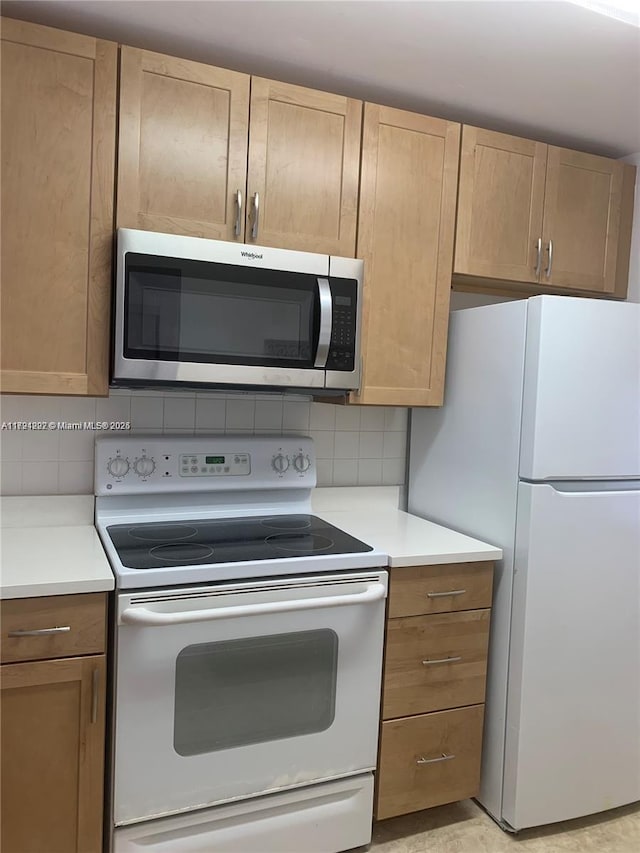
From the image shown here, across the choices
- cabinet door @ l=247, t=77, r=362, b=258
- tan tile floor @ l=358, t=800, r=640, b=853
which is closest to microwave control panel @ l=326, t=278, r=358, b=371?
cabinet door @ l=247, t=77, r=362, b=258

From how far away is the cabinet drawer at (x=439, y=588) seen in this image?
6.18 feet

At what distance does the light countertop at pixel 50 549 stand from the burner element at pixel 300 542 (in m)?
0.48

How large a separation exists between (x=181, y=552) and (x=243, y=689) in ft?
1.29

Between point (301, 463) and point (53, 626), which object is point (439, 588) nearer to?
point (301, 463)

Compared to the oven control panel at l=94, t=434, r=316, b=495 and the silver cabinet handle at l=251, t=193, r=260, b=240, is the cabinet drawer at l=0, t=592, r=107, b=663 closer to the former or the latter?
the oven control panel at l=94, t=434, r=316, b=495

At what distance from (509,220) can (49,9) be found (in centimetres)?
150

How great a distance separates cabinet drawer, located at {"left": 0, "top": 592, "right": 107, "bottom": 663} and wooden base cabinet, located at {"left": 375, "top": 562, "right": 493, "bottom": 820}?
0.80m

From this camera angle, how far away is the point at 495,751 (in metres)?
2.04

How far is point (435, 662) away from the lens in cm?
195

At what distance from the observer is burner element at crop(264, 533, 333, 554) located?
1.84 m

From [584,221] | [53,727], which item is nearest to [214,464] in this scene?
[53,727]

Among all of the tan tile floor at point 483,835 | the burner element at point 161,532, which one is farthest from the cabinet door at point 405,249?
the tan tile floor at point 483,835

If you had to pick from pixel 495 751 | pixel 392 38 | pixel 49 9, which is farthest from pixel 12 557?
pixel 392 38

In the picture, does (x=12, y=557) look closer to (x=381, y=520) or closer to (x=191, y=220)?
(x=191, y=220)
